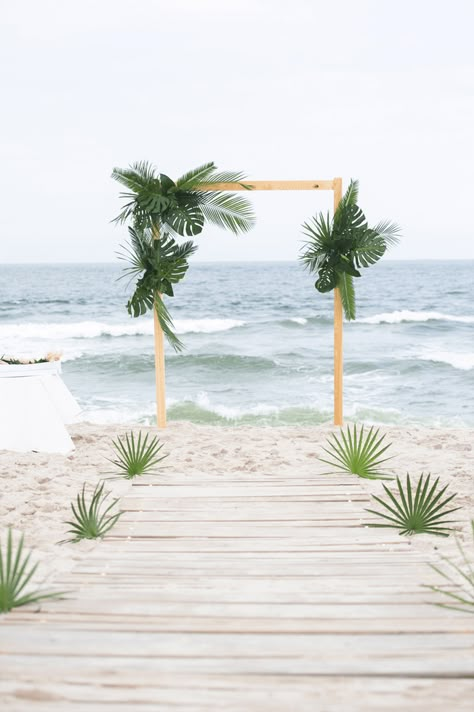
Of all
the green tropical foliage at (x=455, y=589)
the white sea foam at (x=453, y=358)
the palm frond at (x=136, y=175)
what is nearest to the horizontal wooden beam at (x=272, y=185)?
the palm frond at (x=136, y=175)

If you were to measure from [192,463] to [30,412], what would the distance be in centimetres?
117

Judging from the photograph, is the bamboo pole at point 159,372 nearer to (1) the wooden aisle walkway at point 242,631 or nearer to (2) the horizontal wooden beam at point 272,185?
(2) the horizontal wooden beam at point 272,185

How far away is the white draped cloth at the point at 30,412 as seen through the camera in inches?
184

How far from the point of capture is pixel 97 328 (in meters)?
19.2

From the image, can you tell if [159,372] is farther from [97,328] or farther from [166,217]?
[97,328]

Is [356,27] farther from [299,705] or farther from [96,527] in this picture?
[299,705]

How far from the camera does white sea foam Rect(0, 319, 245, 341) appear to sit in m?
18.3

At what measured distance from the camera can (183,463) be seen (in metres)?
4.62

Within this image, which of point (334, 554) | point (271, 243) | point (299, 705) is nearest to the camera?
point (299, 705)

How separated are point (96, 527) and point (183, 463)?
5.25 feet

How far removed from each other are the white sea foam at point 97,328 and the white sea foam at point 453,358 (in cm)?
601

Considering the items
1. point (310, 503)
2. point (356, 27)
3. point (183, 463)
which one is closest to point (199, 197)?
point (183, 463)

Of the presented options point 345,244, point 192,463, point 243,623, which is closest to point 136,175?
point 345,244

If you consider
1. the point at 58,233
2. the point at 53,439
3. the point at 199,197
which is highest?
the point at 58,233
